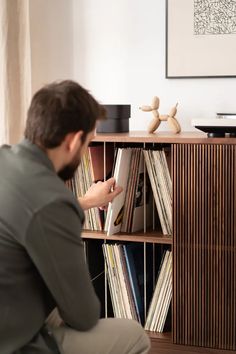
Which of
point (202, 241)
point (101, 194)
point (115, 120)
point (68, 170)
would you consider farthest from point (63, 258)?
point (115, 120)

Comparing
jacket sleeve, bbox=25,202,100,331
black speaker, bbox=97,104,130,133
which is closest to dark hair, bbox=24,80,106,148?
jacket sleeve, bbox=25,202,100,331

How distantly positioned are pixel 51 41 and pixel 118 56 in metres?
0.29

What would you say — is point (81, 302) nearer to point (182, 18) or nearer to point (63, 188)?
point (63, 188)

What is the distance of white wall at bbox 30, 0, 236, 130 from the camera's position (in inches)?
90.7

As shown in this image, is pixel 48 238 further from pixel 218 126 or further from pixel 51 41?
pixel 51 41

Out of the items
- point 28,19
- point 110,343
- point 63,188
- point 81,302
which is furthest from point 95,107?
point 28,19

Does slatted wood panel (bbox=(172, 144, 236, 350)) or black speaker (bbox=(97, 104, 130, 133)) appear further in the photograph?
black speaker (bbox=(97, 104, 130, 133))

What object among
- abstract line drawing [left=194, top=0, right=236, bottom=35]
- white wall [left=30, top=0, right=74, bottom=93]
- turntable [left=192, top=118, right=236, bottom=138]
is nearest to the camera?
turntable [left=192, top=118, right=236, bottom=138]

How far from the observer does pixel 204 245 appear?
6.25 ft

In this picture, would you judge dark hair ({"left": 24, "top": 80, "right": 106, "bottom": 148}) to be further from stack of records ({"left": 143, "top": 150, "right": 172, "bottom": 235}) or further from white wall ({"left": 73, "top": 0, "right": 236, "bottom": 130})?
white wall ({"left": 73, "top": 0, "right": 236, "bottom": 130})

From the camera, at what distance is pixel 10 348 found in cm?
130

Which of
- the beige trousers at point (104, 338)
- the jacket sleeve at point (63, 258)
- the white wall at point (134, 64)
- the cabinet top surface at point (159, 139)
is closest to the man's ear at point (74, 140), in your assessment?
the jacket sleeve at point (63, 258)

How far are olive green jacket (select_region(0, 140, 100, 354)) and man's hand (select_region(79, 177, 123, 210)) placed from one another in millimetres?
515

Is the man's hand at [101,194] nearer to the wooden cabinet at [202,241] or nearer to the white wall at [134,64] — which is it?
the wooden cabinet at [202,241]
